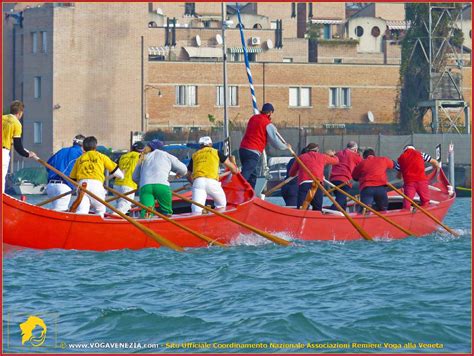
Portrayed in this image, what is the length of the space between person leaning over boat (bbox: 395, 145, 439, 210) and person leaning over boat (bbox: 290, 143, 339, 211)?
1.92 m

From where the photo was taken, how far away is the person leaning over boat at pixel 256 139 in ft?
70.0

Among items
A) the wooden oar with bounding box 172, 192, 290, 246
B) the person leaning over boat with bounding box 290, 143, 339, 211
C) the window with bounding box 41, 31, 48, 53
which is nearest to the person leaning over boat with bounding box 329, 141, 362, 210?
the person leaning over boat with bounding box 290, 143, 339, 211

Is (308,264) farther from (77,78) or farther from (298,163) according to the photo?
(77,78)

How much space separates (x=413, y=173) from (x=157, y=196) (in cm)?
568

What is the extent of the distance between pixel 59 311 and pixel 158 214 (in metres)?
5.44

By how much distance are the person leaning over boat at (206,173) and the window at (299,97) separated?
173 ft

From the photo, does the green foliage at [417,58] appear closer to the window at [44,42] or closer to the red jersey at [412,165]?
the window at [44,42]

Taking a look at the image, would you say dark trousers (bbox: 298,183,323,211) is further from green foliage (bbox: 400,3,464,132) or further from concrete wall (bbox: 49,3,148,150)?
concrete wall (bbox: 49,3,148,150)

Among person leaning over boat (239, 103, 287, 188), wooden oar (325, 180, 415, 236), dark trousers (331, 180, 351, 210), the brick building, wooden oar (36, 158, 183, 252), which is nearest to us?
wooden oar (36, 158, 183, 252)

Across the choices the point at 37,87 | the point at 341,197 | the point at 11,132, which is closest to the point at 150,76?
the point at 37,87

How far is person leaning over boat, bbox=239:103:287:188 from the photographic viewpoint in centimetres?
2134

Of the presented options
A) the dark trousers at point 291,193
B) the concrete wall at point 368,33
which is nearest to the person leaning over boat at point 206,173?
the dark trousers at point 291,193

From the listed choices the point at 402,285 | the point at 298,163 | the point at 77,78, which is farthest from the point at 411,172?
the point at 77,78

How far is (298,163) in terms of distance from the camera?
858 inches
